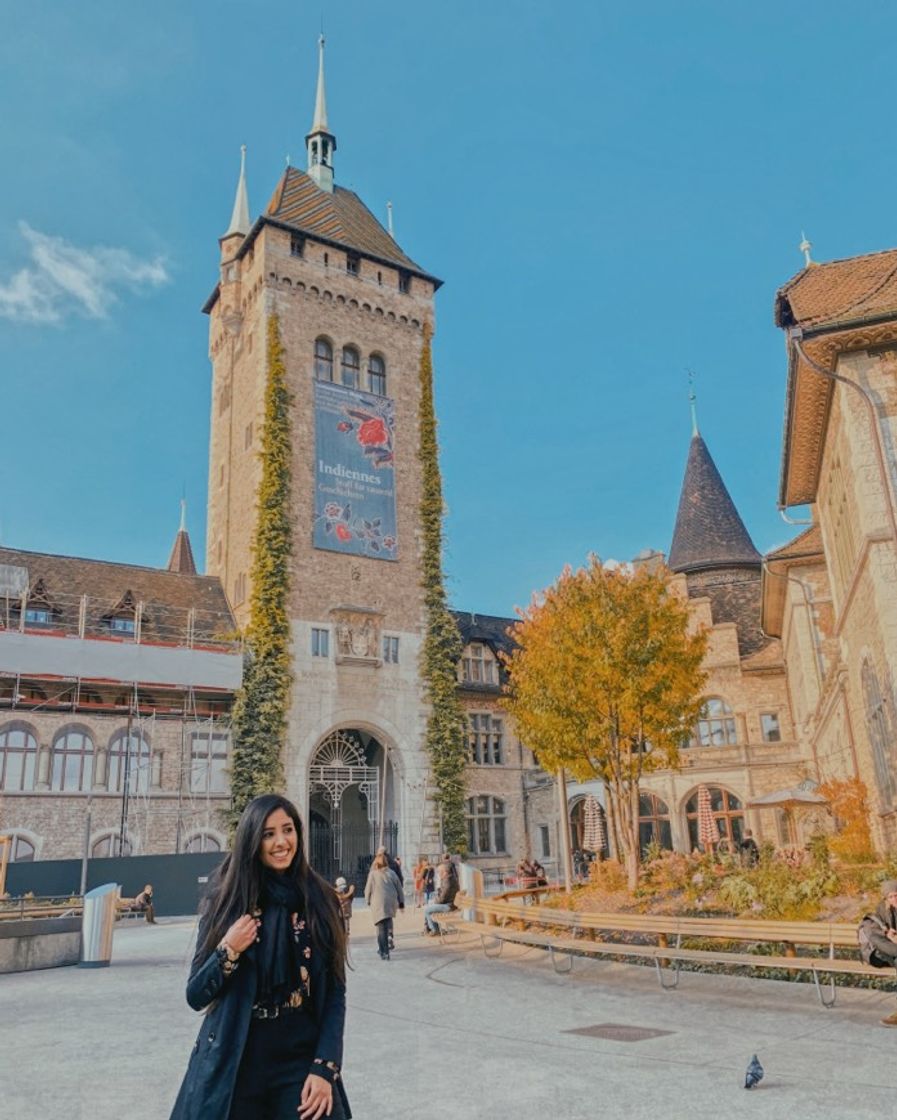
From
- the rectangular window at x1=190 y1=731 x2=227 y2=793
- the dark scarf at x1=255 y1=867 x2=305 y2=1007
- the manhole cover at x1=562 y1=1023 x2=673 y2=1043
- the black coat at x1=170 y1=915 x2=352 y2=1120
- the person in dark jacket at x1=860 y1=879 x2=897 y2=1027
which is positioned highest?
the rectangular window at x1=190 y1=731 x2=227 y2=793

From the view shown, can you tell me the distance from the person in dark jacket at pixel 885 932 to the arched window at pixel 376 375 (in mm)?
30317

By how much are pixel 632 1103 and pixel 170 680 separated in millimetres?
24894

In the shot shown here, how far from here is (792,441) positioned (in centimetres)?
1808

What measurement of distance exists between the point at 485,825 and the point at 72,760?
52.1ft

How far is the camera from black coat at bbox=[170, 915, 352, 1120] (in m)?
2.83

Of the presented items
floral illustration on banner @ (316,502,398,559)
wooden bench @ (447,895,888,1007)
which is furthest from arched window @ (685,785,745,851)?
wooden bench @ (447,895,888,1007)

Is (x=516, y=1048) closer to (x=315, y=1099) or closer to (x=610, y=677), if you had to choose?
(x=315, y=1099)

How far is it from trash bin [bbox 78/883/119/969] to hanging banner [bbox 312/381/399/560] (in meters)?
19.4

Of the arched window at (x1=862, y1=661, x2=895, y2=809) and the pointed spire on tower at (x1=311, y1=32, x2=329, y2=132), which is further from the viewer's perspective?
the pointed spire on tower at (x1=311, y1=32, x2=329, y2=132)

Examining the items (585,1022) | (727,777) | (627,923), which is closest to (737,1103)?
(585,1022)

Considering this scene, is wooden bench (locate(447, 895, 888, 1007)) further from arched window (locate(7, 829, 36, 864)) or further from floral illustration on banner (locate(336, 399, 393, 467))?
floral illustration on banner (locate(336, 399, 393, 467))

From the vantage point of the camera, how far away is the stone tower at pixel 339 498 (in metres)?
31.7

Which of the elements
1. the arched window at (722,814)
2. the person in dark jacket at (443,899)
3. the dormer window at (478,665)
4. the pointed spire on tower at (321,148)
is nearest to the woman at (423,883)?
the person in dark jacket at (443,899)

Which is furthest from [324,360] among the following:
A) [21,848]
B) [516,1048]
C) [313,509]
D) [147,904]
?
[516,1048]
